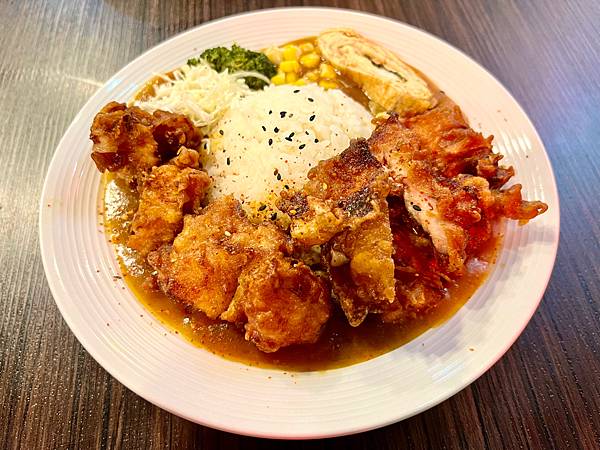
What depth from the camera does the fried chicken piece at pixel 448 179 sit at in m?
2.49

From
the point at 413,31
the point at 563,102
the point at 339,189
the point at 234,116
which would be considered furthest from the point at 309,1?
the point at 339,189

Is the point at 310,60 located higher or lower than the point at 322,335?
higher

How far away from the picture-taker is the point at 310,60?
3.84m

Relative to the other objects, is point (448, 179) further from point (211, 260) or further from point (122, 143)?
point (122, 143)

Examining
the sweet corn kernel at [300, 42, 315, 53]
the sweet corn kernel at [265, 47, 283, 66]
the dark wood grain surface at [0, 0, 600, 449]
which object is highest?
the sweet corn kernel at [300, 42, 315, 53]

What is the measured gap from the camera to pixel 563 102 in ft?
12.9

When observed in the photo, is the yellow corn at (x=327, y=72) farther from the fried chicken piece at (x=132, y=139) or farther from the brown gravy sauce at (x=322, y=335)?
the brown gravy sauce at (x=322, y=335)

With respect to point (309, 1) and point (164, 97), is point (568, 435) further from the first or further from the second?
Result: point (309, 1)

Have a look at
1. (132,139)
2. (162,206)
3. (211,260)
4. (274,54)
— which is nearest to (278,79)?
(274,54)

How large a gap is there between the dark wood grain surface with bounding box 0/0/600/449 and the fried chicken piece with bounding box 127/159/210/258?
0.78 m

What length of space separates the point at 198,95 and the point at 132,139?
769 millimetres

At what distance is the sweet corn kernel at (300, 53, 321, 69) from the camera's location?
384 cm

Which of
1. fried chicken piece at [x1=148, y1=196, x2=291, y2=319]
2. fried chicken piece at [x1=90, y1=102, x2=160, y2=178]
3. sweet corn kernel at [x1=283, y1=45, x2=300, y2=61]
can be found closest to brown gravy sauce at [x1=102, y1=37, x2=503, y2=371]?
fried chicken piece at [x1=148, y1=196, x2=291, y2=319]

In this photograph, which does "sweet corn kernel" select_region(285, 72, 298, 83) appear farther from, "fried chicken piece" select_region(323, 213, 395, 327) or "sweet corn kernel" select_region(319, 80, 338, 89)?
"fried chicken piece" select_region(323, 213, 395, 327)
